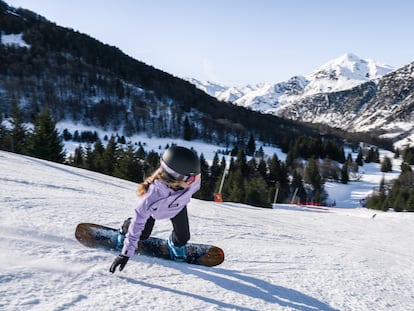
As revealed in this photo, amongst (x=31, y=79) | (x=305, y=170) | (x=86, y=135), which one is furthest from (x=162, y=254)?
(x=31, y=79)

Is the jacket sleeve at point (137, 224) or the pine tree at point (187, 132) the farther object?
the pine tree at point (187, 132)

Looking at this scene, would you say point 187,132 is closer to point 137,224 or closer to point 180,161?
point 137,224

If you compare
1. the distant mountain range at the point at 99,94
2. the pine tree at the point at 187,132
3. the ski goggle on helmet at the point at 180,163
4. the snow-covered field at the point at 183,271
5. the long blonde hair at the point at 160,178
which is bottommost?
the snow-covered field at the point at 183,271

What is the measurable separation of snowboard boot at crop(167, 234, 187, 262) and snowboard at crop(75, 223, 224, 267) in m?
0.05

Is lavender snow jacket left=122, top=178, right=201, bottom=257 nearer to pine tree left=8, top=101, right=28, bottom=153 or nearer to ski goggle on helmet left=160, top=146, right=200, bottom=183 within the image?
ski goggle on helmet left=160, top=146, right=200, bottom=183

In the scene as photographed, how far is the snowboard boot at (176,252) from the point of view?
412cm

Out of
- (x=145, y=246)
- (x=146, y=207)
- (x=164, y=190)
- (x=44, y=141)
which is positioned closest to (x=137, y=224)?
(x=146, y=207)

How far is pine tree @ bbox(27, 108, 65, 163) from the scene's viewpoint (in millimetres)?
33562

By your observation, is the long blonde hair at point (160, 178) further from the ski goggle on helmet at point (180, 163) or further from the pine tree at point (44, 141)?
the pine tree at point (44, 141)

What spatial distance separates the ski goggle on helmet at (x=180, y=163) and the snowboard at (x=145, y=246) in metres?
1.32

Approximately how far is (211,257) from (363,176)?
406 feet

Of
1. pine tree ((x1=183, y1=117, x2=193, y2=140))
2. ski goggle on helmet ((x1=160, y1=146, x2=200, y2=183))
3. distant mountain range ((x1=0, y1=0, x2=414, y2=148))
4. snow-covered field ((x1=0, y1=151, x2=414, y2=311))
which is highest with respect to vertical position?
distant mountain range ((x1=0, y1=0, x2=414, y2=148))

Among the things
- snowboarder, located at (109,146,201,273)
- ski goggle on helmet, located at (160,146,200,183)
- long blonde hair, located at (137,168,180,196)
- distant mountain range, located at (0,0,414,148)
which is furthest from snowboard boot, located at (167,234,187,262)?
distant mountain range, located at (0,0,414,148)

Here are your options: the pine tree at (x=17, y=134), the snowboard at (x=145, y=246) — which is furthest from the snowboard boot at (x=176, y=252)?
the pine tree at (x=17, y=134)
